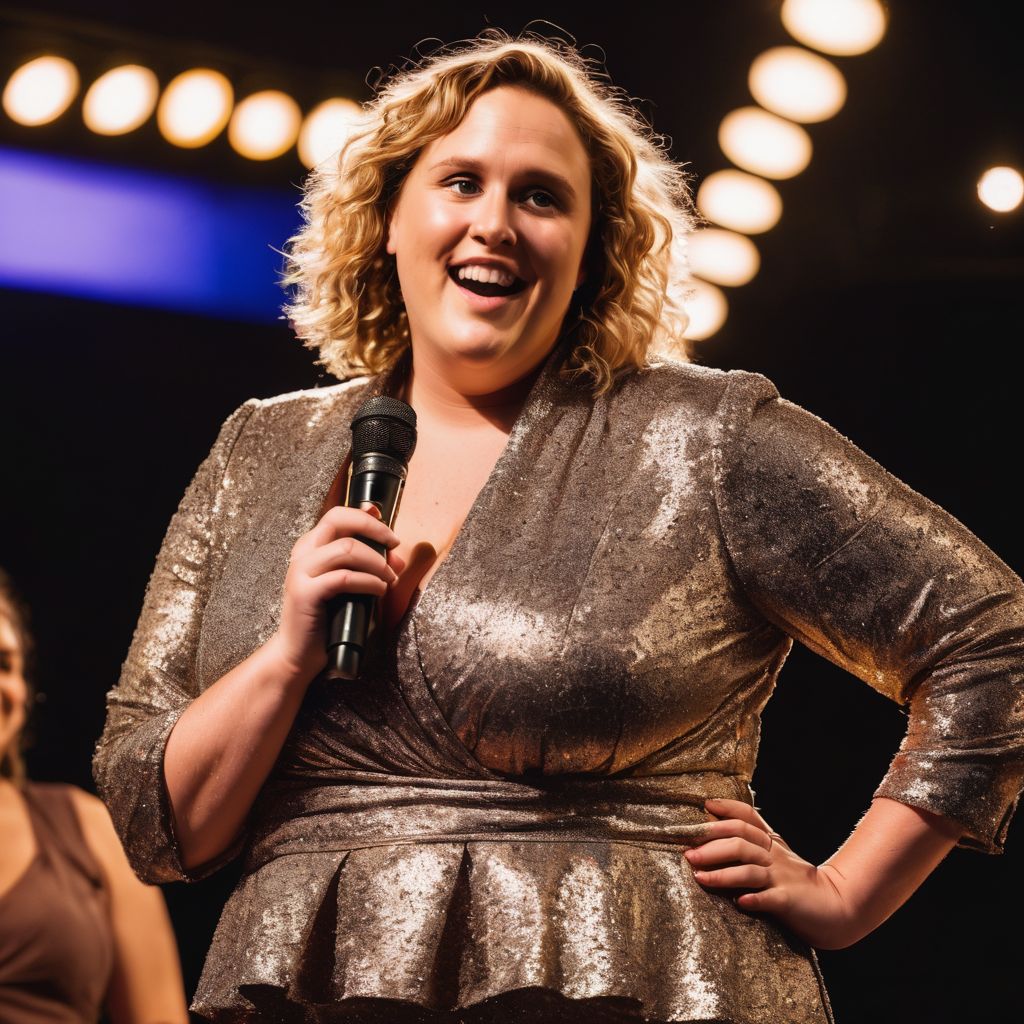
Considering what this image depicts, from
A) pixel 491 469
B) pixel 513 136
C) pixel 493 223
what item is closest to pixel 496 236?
pixel 493 223

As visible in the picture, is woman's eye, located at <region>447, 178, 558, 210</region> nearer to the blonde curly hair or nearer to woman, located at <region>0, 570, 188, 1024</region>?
the blonde curly hair

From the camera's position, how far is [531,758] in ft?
4.42

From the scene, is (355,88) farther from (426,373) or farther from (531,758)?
(531,758)

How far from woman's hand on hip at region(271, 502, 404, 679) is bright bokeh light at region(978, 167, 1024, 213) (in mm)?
2034

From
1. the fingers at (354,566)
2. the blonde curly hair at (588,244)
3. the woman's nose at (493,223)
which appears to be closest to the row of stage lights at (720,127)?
the blonde curly hair at (588,244)

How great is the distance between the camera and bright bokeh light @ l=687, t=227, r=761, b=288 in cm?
324

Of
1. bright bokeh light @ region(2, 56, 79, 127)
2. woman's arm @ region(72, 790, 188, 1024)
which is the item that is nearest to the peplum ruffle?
woman's arm @ region(72, 790, 188, 1024)

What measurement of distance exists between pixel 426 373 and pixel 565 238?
0.79 ft

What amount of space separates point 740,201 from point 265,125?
1122 millimetres

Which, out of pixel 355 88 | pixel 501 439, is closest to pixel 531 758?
pixel 501 439

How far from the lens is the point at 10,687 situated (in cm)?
341

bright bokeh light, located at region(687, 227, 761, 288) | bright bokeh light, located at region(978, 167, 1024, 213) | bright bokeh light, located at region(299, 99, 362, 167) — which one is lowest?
bright bokeh light, located at region(687, 227, 761, 288)

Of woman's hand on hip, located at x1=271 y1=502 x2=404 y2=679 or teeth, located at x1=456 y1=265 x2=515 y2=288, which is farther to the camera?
teeth, located at x1=456 y1=265 x2=515 y2=288

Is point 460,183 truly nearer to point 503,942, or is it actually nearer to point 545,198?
point 545,198
